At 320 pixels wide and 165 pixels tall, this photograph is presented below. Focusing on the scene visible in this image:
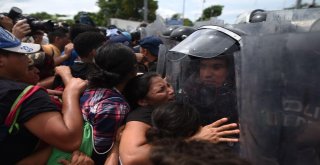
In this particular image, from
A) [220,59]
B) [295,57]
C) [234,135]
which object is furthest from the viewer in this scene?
[220,59]

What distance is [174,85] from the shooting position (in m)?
2.02

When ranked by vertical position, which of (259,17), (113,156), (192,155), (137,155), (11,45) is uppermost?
(259,17)

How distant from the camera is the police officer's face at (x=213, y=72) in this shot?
5.39ft

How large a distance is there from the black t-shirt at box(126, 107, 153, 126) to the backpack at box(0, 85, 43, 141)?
503 millimetres

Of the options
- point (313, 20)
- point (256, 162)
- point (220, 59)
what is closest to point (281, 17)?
point (313, 20)

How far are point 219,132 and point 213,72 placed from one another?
0.34 m

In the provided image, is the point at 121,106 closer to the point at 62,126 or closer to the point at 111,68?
the point at 111,68

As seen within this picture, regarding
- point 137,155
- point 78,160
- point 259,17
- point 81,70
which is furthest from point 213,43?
point 259,17

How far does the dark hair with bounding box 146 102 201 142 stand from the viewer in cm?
149

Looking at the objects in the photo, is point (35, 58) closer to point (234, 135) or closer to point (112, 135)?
point (112, 135)

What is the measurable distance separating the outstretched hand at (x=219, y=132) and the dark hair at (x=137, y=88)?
1.70 ft

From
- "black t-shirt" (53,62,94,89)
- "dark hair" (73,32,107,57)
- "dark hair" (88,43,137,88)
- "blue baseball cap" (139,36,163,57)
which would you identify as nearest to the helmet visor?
"dark hair" (88,43,137,88)

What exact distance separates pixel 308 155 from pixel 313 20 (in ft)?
2.64

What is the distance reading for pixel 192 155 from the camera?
90 centimetres
